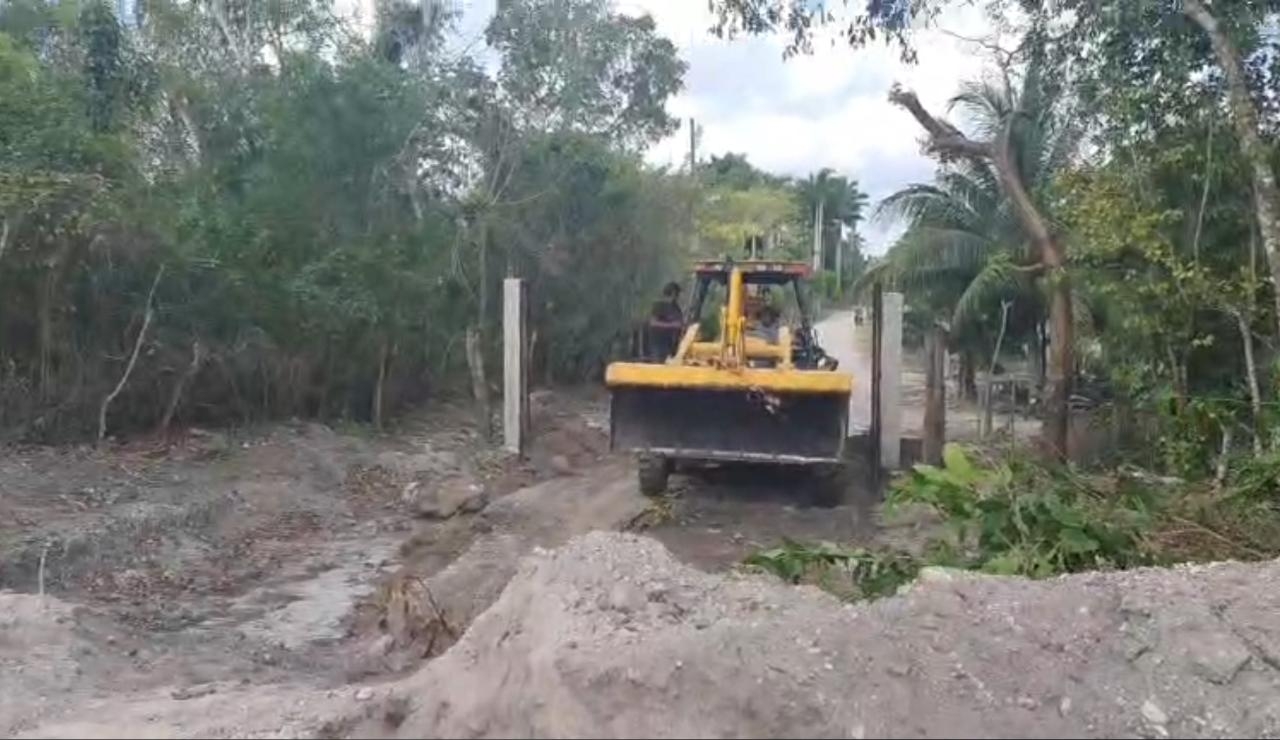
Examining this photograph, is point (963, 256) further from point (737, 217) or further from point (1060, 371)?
point (737, 217)

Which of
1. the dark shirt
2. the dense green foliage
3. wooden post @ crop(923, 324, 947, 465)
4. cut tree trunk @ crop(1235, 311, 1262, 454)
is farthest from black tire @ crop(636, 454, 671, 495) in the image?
cut tree trunk @ crop(1235, 311, 1262, 454)

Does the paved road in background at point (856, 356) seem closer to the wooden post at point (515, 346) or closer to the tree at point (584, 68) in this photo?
the wooden post at point (515, 346)

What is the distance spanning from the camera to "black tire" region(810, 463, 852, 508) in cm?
1273

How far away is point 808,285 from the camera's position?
15062 millimetres

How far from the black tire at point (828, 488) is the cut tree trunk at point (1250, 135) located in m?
4.04

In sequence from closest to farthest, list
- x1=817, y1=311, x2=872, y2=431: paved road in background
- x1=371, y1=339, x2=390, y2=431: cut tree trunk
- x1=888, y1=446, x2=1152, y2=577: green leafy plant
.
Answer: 1. x1=888, y1=446, x2=1152, y2=577: green leafy plant
2. x1=371, y1=339, x2=390, y2=431: cut tree trunk
3. x1=817, y1=311, x2=872, y2=431: paved road in background

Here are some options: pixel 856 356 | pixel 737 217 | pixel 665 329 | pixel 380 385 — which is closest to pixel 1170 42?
pixel 665 329

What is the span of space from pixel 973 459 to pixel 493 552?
3853 millimetres

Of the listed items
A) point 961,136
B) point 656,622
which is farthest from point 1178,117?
point 656,622

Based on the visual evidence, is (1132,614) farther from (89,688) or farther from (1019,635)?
(89,688)

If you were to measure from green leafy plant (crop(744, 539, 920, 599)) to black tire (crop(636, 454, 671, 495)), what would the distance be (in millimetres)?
5638

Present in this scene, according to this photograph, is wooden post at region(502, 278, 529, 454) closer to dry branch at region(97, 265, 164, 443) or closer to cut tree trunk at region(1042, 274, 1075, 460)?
dry branch at region(97, 265, 164, 443)

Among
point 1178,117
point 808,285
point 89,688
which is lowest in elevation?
point 89,688

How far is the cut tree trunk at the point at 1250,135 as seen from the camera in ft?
33.3
